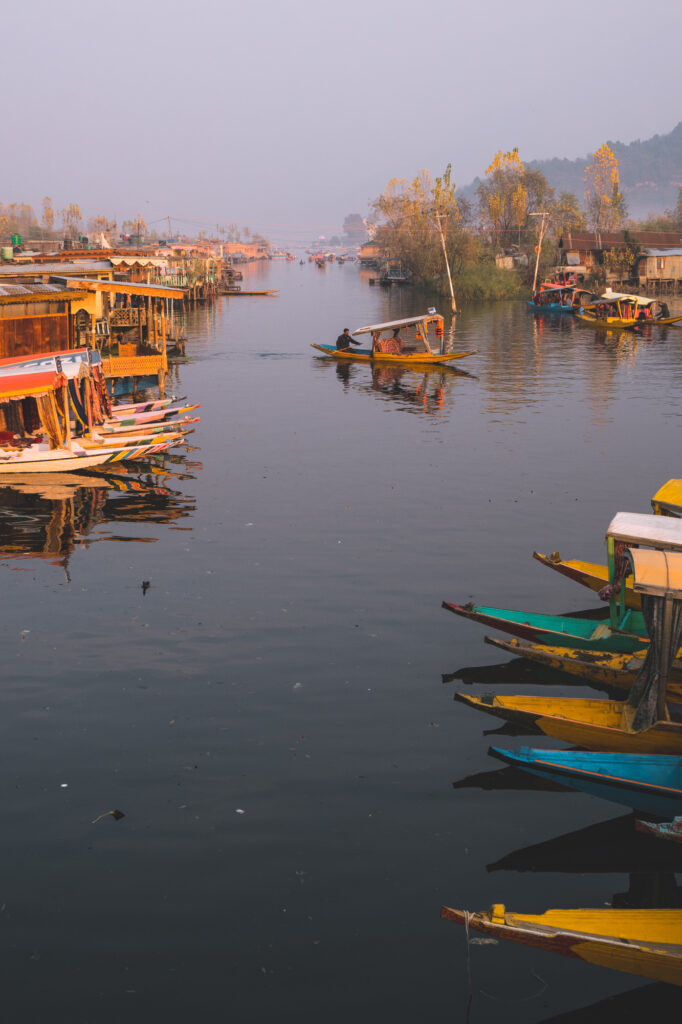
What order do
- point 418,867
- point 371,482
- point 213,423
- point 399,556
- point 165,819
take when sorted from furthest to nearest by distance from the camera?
1. point 213,423
2. point 371,482
3. point 399,556
4. point 165,819
5. point 418,867

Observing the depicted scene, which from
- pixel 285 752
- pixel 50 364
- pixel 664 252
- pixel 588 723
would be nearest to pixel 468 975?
pixel 588 723

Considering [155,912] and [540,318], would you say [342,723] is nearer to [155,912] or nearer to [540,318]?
[155,912]

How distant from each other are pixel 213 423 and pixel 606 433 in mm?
12773

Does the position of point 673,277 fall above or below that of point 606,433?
above

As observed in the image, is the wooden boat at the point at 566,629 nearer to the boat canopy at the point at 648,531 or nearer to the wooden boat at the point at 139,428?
the boat canopy at the point at 648,531

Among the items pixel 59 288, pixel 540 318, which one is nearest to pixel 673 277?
pixel 540 318

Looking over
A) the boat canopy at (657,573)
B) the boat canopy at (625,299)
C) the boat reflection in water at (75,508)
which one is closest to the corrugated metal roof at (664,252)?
the boat canopy at (625,299)

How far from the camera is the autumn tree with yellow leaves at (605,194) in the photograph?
12381 centimetres

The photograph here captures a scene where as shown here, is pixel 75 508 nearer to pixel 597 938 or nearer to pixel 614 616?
pixel 614 616

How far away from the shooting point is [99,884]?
28.3 feet

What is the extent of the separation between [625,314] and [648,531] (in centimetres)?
5703

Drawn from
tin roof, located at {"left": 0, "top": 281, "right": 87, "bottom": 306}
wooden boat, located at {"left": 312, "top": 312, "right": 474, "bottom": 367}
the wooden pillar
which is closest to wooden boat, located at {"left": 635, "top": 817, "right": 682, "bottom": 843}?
the wooden pillar

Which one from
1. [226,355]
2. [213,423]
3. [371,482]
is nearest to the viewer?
[371,482]

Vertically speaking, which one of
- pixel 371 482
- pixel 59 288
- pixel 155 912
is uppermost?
pixel 59 288
